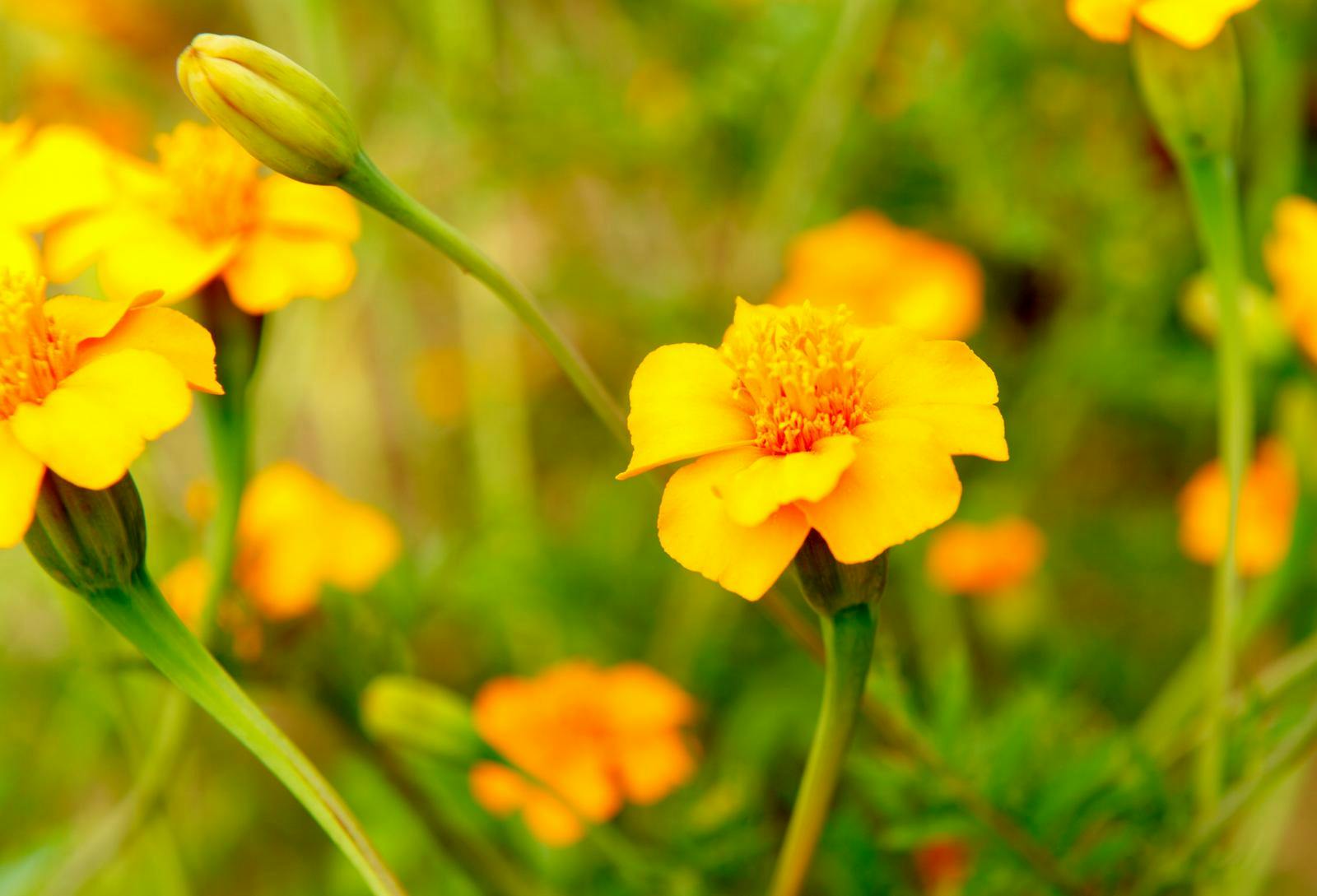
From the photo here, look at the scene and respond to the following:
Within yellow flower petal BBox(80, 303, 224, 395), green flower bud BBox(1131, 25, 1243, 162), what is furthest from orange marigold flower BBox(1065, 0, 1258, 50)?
yellow flower petal BBox(80, 303, 224, 395)

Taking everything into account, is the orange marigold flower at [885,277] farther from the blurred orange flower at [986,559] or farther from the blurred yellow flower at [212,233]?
the blurred yellow flower at [212,233]

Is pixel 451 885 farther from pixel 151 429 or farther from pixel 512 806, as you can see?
pixel 151 429

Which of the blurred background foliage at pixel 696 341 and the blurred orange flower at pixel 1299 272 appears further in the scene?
the blurred background foliage at pixel 696 341

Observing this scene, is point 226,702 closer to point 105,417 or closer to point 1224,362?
point 105,417

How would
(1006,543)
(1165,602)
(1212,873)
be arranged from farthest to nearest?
1. (1165,602)
2. (1006,543)
3. (1212,873)

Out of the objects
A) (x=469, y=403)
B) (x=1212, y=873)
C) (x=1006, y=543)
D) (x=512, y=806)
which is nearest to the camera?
(x=1212, y=873)

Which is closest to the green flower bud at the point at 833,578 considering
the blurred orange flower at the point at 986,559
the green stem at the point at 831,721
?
the green stem at the point at 831,721

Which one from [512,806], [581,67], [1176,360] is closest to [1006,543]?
[1176,360]
